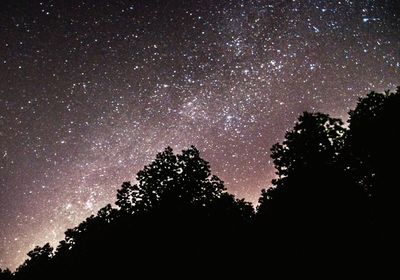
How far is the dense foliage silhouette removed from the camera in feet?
42.7

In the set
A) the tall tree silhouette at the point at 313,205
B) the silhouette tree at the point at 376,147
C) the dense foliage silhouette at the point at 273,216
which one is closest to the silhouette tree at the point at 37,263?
the dense foliage silhouette at the point at 273,216

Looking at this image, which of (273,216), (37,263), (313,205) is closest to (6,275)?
(37,263)

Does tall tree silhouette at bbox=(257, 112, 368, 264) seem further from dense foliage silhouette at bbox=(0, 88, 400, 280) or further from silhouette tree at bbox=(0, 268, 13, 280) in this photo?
silhouette tree at bbox=(0, 268, 13, 280)

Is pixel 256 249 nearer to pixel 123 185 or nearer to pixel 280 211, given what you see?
pixel 280 211

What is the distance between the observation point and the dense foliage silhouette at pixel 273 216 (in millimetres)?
13023

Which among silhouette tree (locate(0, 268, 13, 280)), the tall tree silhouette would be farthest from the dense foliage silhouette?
silhouette tree (locate(0, 268, 13, 280))

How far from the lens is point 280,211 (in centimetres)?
1415

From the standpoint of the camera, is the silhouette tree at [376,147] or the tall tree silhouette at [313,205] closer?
the tall tree silhouette at [313,205]

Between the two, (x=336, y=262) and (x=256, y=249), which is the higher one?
(x=256, y=249)

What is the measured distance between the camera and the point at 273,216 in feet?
46.9

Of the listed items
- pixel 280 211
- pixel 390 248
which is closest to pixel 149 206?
pixel 280 211

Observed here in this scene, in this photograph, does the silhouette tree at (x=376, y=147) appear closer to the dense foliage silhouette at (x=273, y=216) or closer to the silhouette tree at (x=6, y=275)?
the dense foliage silhouette at (x=273, y=216)

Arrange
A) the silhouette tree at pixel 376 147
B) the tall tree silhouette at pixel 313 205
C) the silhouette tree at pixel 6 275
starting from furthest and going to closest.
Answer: the silhouette tree at pixel 6 275 → the silhouette tree at pixel 376 147 → the tall tree silhouette at pixel 313 205

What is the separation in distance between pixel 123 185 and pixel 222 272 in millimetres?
6737
